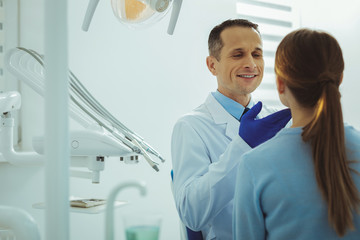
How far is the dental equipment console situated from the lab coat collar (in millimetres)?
308

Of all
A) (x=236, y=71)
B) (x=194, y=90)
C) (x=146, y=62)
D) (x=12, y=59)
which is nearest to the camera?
(x=12, y=59)

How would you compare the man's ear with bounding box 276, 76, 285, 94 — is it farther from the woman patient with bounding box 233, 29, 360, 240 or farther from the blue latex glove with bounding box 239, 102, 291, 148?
the blue latex glove with bounding box 239, 102, 291, 148

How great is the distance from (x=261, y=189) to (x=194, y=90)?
5.86ft

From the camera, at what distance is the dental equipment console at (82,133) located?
1.20 meters

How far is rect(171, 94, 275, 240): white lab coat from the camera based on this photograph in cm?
113

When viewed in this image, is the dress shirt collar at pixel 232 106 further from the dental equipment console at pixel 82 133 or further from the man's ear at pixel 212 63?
the dental equipment console at pixel 82 133

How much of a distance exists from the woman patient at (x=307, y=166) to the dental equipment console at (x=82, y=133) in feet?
1.38

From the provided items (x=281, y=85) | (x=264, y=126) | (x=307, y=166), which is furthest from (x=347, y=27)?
(x=307, y=166)

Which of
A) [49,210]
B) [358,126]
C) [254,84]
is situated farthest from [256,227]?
[358,126]

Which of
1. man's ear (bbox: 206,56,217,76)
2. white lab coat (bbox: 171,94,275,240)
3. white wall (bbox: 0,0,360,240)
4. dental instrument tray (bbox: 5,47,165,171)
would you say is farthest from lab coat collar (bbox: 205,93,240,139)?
white wall (bbox: 0,0,360,240)

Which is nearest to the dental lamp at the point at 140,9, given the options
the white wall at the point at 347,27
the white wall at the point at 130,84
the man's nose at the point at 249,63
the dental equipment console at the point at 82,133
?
the dental equipment console at the point at 82,133

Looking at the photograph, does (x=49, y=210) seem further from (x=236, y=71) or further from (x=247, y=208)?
(x=236, y=71)

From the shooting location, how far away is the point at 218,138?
4.71 feet

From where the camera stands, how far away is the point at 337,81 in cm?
82
